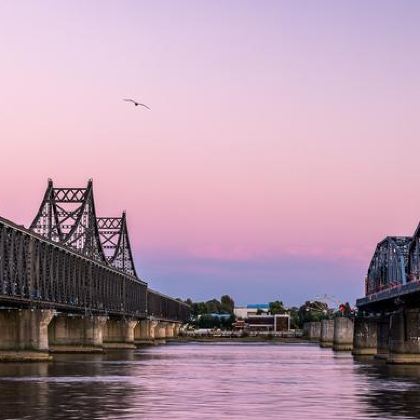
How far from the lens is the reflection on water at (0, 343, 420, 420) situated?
59.0 metres

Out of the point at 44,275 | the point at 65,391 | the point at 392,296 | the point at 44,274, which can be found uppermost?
the point at 44,274

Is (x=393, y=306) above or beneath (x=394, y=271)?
beneath

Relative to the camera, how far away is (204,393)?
7506 cm

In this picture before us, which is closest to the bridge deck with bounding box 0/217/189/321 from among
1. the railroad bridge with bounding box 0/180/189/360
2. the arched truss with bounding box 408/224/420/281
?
the railroad bridge with bounding box 0/180/189/360

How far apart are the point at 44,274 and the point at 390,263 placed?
2139 inches

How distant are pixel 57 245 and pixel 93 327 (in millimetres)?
20976

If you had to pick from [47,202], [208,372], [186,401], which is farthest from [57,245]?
[186,401]

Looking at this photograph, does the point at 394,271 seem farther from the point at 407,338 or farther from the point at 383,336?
the point at 407,338

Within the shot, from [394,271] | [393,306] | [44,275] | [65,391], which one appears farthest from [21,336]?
[394,271]

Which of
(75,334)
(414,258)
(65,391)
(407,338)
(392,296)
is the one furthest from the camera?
(75,334)

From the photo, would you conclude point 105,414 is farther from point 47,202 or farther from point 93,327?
point 47,202

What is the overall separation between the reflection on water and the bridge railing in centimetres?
1549

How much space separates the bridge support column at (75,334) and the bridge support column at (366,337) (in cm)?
3787

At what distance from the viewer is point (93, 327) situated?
552 feet
